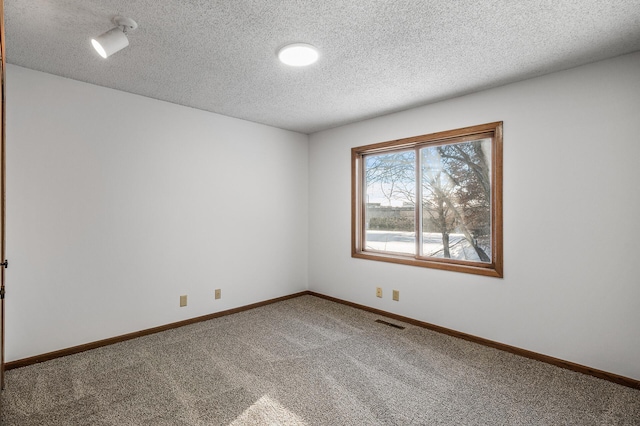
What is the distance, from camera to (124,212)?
3111 millimetres

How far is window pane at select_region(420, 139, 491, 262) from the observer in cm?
316

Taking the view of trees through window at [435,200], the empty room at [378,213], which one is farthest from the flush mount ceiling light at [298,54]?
the view of trees through window at [435,200]

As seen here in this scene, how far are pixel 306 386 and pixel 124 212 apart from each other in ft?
7.66

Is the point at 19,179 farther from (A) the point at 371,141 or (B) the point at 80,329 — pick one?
(A) the point at 371,141

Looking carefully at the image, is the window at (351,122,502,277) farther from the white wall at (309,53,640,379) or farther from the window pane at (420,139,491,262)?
the white wall at (309,53,640,379)

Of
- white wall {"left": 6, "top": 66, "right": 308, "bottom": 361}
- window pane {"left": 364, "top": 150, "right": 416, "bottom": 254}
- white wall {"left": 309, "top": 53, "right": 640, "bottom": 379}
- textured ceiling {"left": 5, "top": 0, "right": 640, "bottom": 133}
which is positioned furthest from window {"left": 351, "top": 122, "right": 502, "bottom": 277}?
white wall {"left": 6, "top": 66, "right": 308, "bottom": 361}

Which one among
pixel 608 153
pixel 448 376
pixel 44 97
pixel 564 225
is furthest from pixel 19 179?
pixel 608 153

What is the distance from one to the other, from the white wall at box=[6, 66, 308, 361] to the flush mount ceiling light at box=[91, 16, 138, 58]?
1195 mm

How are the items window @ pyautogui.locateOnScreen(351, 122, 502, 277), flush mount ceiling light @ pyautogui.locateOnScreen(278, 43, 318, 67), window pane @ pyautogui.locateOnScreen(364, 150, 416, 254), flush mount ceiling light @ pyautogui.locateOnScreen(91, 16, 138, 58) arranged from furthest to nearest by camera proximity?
window pane @ pyautogui.locateOnScreen(364, 150, 416, 254)
window @ pyautogui.locateOnScreen(351, 122, 502, 277)
flush mount ceiling light @ pyautogui.locateOnScreen(278, 43, 318, 67)
flush mount ceiling light @ pyautogui.locateOnScreen(91, 16, 138, 58)

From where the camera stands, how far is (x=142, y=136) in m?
3.24

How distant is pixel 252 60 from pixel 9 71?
6.36 ft

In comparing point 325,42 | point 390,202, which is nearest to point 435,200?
point 390,202

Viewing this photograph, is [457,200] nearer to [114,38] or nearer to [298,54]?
[298,54]

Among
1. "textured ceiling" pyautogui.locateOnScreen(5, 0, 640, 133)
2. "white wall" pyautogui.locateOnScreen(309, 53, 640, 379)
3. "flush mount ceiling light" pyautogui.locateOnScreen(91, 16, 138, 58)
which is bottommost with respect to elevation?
"white wall" pyautogui.locateOnScreen(309, 53, 640, 379)
